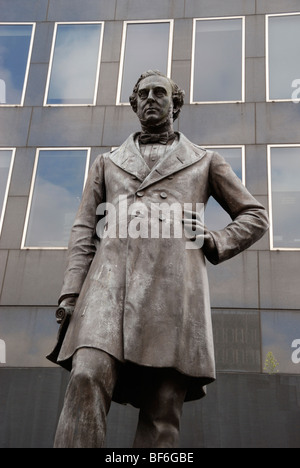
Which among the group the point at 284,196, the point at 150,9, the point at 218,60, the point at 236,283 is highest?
the point at 150,9

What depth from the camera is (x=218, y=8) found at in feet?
52.6

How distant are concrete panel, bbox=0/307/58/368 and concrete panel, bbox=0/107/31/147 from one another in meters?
4.02

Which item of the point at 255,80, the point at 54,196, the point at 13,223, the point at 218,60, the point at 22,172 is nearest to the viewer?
the point at 13,223

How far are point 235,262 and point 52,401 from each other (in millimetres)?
4408

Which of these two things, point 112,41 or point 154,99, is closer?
point 154,99

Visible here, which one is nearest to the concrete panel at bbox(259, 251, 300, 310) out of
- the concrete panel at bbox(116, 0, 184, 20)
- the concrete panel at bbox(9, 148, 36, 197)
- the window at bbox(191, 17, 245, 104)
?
the window at bbox(191, 17, 245, 104)

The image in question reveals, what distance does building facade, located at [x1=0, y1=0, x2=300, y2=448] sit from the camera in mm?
11758

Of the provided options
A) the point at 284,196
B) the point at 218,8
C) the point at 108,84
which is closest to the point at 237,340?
the point at 284,196

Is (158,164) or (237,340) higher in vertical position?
(237,340)

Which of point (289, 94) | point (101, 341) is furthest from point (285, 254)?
point (101, 341)

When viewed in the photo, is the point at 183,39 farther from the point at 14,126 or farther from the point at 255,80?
the point at 14,126

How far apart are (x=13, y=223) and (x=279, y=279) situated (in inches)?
219
